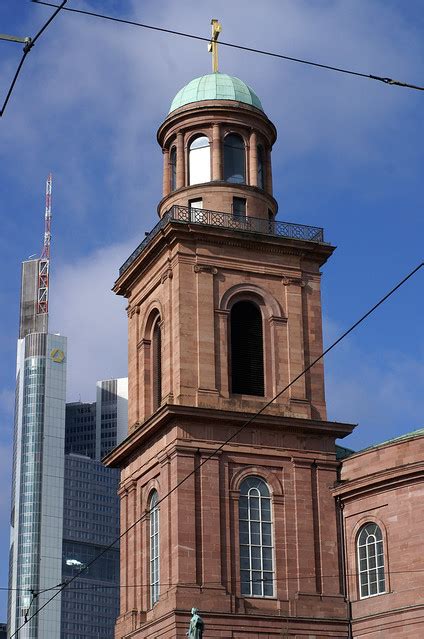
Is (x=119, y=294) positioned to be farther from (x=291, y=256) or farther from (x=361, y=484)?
(x=361, y=484)

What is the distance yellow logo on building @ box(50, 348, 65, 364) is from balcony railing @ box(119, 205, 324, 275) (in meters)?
138

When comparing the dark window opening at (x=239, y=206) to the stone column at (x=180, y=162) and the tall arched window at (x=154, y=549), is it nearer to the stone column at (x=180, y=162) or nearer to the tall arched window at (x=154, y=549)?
the stone column at (x=180, y=162)

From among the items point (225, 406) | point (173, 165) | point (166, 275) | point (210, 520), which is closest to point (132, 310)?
point (166, 275)

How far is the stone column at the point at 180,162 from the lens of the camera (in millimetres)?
51438

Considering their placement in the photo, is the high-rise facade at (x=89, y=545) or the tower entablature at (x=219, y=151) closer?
the tower entablature at (x=219, y=151)

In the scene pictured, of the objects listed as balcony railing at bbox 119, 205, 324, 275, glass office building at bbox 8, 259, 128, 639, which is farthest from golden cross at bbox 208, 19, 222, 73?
glass office building at bbox 8, 259, 128, 639

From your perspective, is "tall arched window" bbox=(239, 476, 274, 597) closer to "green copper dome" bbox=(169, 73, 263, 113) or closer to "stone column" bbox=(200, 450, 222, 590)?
"stone column" bbox=(200, 450, 222, 590)

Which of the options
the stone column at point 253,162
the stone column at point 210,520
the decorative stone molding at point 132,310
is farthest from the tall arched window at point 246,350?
the stone column at point 253,162

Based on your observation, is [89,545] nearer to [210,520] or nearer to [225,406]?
[225,406]

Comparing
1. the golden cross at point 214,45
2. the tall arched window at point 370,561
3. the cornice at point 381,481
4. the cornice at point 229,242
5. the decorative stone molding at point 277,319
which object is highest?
the golden cross at point 214,45

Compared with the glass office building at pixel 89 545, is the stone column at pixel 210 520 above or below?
below

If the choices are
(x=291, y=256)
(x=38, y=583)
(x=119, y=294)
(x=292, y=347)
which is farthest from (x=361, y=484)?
(x=38, y=583)

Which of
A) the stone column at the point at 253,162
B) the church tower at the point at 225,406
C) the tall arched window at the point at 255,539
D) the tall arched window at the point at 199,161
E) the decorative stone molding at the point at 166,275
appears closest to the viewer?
the church tower at the point at 225,406

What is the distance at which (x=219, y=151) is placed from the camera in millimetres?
51094
